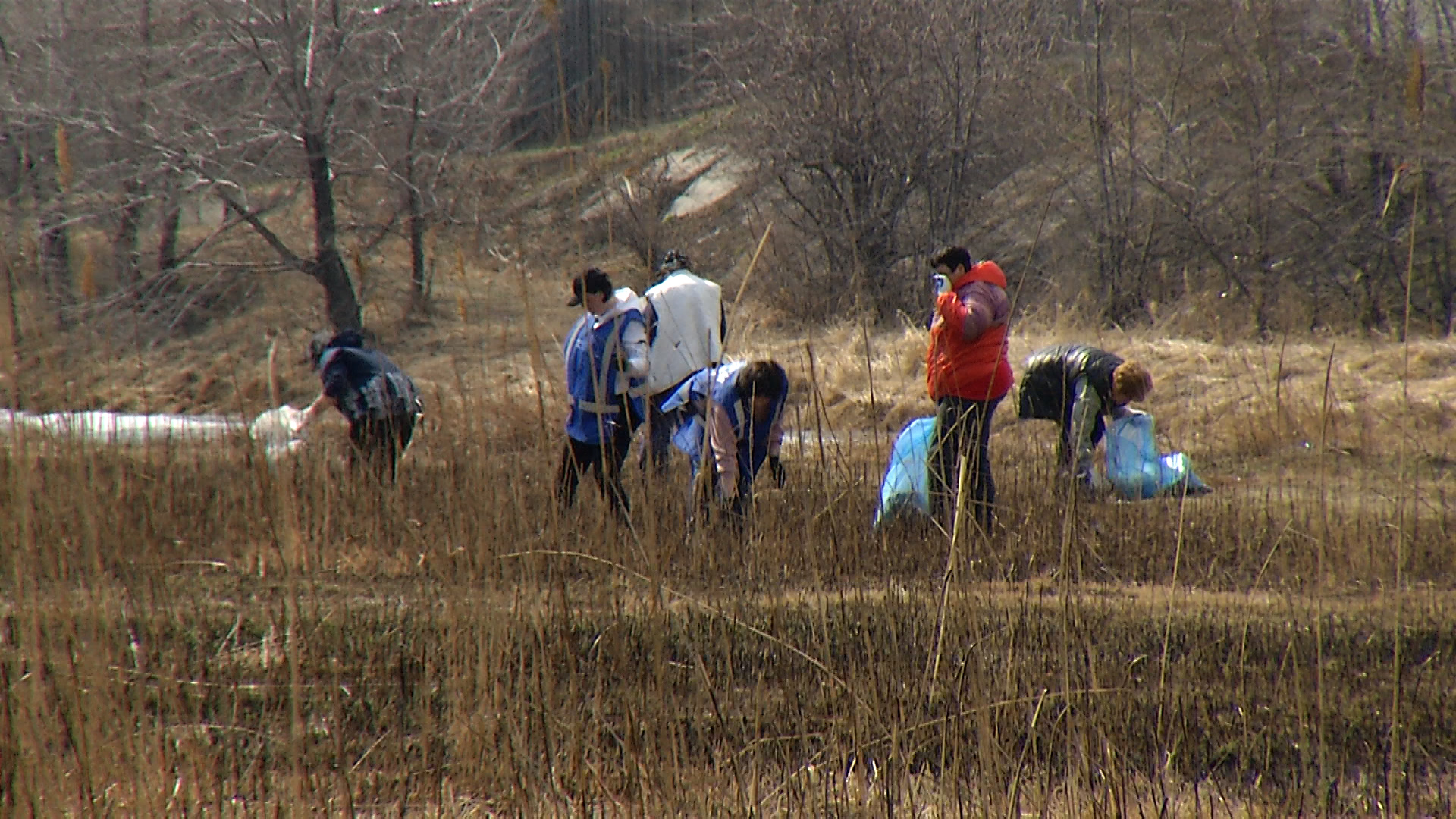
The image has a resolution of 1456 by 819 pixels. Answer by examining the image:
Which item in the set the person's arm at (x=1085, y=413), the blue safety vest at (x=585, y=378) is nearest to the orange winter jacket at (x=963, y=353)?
the person's arm at (x=1085, y=413)

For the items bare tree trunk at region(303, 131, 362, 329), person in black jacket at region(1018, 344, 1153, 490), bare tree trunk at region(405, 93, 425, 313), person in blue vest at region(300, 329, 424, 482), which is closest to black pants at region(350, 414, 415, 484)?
person in blue vest at region(300, 329, 424, 482)

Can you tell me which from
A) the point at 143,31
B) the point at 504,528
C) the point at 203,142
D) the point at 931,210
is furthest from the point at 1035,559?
the point at 143,31

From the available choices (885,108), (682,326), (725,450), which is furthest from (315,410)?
(885,108)

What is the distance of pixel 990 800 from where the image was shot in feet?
10.1

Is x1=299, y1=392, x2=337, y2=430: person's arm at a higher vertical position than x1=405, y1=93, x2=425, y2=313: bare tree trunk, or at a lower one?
lower

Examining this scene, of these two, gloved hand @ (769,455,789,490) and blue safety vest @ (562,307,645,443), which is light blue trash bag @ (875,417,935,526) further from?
blue safety vest @ (562,307,645,443)

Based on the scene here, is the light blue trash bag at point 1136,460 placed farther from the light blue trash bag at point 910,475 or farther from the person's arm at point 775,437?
the person's arm at point 775,437

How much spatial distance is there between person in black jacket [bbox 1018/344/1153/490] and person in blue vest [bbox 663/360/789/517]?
1.77m

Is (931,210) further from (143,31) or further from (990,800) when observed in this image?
(990,800)

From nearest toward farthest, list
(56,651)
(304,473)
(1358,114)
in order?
(56,651)
(304,473)
(1358,114)

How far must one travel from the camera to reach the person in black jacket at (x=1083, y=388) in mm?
7199

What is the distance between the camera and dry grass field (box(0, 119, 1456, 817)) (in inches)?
127

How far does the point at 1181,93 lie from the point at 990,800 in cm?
1522

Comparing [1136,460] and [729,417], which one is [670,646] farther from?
[1136,460]
